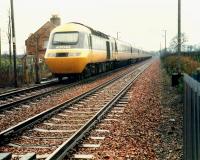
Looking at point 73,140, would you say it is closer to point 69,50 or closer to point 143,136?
point 143,136

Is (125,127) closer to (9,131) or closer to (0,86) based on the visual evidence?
(9,131)

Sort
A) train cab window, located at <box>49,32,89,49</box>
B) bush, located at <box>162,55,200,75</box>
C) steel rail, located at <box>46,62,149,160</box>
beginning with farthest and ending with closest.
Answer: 1. train cab window, located at <box>49,32,89,49</box>
2. bush, located at <box>162,55,200,75</box>
3. steel rail, located at <box>46,62,149,160</box>

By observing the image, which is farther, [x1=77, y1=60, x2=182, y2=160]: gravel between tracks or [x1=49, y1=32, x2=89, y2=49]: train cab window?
[x1=49, y1=32, x2=89, y2=49]: train cab window

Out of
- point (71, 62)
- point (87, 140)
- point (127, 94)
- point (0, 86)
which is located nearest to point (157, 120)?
point (87, 140)

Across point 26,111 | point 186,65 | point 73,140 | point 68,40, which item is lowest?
point 26,111

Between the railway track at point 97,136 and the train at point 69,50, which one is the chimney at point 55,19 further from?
the railway track at point 97,136

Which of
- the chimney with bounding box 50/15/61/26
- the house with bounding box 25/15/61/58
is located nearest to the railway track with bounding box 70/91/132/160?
the house with bounding box 25/15/61/58

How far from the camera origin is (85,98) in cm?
1552

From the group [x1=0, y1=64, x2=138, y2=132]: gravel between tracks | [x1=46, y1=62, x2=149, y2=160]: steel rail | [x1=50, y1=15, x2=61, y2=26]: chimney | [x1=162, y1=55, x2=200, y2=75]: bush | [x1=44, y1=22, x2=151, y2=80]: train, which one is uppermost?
[x1=50, y1=15, x2=61, y2=26]: chimney

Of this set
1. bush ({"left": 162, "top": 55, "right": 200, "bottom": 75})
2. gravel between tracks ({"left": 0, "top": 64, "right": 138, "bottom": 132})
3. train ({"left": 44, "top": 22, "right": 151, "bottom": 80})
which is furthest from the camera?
train ({"left": 44, "top": 22, "right": 151, "bottom": 80})

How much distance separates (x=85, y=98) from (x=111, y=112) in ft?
12.4

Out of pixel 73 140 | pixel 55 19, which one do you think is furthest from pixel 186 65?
pixel 55 19

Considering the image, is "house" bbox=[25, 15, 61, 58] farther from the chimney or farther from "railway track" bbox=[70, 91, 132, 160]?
"railway track" bbox=[70, 91, 132, 160]

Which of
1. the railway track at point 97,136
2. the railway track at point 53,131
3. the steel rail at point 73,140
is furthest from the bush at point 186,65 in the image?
the steel rail at point 73,140
